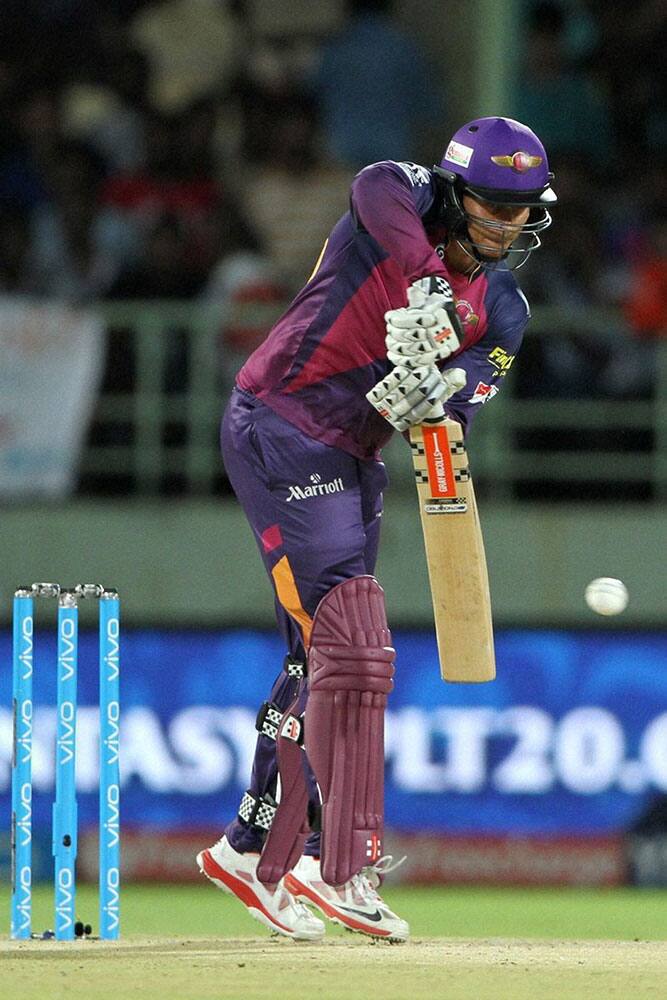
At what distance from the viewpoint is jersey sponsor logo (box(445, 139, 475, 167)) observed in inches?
192

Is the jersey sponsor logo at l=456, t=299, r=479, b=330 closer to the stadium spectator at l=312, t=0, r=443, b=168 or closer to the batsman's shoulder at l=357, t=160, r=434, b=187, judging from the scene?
the batsman's shoulder at l=357, t=160, r=434, b=187

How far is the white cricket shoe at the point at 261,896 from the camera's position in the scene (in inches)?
204

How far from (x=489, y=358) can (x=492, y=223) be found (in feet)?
1.27

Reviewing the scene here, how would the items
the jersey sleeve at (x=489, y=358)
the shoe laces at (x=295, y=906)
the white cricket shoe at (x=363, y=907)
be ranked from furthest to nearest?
the shoe laces at (x=295, y=906) → the jersey sleeve at (x=489, y=358) → the white cricket shoe at (x=363, y=907)

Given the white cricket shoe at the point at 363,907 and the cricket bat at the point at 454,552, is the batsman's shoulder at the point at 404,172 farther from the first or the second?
the white cricket shoe at the point at 363,907

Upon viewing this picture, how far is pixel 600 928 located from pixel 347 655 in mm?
2501

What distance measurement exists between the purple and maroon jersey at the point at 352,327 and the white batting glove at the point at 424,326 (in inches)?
4.5

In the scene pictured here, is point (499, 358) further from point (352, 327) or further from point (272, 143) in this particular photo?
point (272, 143)

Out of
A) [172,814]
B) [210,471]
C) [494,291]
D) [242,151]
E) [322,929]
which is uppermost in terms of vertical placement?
[242,151]

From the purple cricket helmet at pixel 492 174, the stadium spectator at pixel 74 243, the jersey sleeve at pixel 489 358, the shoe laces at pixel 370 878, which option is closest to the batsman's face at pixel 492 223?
the purple cricket helmet at pixel 492 174

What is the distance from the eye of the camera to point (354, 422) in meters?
4.95

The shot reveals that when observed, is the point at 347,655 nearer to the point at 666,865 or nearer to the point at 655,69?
the point at 666,865

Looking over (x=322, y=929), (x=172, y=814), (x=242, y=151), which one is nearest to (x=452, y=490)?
(x=322, y=929)

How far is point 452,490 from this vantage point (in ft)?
16.0
